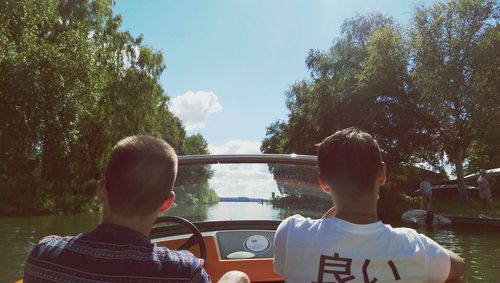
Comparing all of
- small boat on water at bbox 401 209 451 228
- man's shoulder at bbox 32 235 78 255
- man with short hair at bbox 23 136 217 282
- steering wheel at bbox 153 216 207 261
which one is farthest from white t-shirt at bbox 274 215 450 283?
small boat on water at bbox 401 209 451 228

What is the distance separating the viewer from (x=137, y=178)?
1.49 metres

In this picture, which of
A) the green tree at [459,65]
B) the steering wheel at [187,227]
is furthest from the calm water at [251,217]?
the green tree at [459,65]

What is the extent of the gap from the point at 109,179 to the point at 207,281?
44 cm

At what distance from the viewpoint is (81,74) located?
19.9m

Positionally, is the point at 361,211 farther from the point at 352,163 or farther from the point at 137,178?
the point at 137,178

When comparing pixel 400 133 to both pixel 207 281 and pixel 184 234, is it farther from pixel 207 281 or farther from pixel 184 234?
pixel 207 281

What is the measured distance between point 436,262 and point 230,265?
1.79 metres

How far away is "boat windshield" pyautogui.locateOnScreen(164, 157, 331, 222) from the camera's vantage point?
3549 mm

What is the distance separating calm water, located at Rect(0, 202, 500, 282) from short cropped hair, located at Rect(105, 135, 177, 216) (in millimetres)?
1981

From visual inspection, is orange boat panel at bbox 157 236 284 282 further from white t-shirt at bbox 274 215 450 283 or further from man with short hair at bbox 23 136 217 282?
man with short hair at bbox 23 136 217 282

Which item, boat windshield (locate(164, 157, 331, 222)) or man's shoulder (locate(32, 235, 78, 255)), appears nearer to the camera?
man's shoulder (locate(32, 235, 78, 255))

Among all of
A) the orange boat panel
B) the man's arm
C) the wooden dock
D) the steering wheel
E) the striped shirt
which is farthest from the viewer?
the wooden dock

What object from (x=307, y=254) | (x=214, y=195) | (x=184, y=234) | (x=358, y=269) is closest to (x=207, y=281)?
(x=307, y=254)

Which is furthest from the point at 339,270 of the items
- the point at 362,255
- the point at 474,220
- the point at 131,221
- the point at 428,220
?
the point at 474,220
